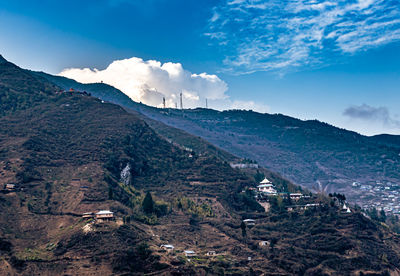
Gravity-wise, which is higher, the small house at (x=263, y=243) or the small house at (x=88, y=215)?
the small house at (x=88, y=215)

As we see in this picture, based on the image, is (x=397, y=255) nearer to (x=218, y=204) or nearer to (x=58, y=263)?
(x=218, y=204)

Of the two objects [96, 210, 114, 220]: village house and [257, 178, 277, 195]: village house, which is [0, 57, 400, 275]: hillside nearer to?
[96, 210, 114, 220]: village house

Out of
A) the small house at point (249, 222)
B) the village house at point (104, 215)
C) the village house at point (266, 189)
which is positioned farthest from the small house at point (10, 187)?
the village house at point (266, 189)

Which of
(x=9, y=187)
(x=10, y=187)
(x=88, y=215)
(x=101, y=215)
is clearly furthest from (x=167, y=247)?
(x=9, y=187)

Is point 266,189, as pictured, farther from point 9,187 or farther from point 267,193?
point 9,187

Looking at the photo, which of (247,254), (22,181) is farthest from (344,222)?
(22,181)

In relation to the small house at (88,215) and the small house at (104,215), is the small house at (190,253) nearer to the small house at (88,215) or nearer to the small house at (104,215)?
the small house at (104,215)

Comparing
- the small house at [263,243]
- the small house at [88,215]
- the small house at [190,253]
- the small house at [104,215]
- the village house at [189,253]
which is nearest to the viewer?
the village house at [189,253]

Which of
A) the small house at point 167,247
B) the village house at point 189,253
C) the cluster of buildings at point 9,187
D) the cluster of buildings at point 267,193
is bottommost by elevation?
the village house at point 189,253
